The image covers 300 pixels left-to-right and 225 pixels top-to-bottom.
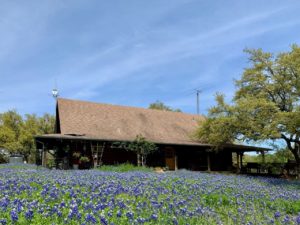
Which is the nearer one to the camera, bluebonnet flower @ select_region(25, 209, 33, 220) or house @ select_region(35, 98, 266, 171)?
bluebonnet flower @ select_region(25, 209, 33, 220)

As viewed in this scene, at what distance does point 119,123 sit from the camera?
25.6 m

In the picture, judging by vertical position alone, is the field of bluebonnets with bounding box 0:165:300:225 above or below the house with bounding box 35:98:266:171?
below

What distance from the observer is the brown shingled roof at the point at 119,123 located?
2314 cm

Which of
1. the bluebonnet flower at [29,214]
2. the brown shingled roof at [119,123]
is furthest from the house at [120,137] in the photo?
the bluebonnet flower at [29,214]

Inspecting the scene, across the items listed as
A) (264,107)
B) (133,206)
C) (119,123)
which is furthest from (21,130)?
(133,206)

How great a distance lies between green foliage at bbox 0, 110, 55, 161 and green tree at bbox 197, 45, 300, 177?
25.6 m

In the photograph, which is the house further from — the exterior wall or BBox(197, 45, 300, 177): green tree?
BBox(197, 45, 300, 177): green tree

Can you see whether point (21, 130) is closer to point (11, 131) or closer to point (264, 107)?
point (11, 131)

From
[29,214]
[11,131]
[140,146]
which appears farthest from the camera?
[11,131]

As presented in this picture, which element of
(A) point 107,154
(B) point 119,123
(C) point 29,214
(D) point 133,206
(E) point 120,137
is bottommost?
(D) point 133,206

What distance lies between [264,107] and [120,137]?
9615 millimetres

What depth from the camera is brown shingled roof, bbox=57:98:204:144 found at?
23.1 m

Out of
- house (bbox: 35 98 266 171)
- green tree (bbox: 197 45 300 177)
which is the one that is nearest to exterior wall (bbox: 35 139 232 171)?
house (bbox: 35 98 266 171)

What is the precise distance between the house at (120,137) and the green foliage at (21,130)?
40.8 ft
